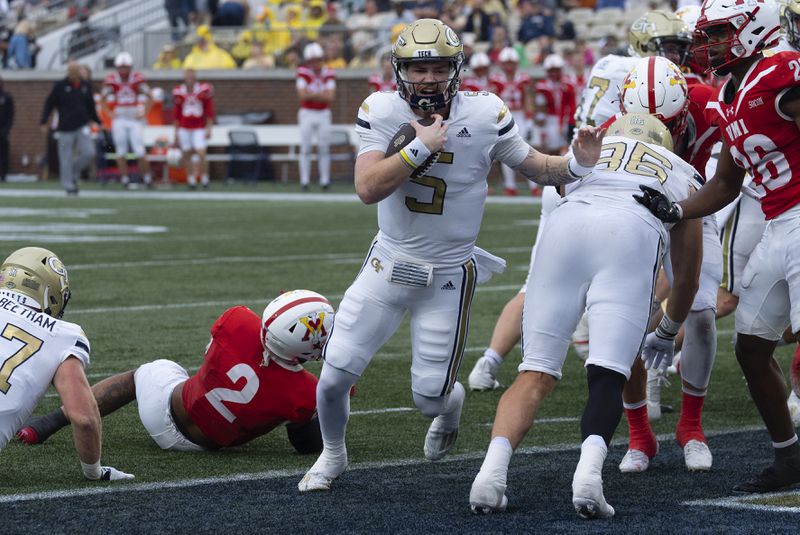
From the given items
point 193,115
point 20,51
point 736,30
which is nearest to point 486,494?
point 736,30

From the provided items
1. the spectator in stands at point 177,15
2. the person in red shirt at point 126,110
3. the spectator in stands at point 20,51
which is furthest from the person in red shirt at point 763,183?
the spectator in stands at point 20,51

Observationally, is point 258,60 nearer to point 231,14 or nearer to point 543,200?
point 231,14

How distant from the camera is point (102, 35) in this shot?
1089 inches

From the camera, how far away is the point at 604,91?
695cm

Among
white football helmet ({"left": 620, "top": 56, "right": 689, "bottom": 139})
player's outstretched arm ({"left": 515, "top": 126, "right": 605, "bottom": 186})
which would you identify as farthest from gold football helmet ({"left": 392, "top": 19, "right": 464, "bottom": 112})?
white football helmet ({"left": 620, "top": 56, "right": 689, "bottom": 139})

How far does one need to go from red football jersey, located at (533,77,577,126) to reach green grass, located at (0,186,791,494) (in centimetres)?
379

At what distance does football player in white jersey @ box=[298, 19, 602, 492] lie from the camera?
4.70 m

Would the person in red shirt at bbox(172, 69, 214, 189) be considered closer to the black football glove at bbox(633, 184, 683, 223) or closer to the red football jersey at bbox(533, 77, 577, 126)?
the red football jersey at bbox(533, 77, 577, 126)

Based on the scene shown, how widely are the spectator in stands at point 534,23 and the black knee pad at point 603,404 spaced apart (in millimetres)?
20255

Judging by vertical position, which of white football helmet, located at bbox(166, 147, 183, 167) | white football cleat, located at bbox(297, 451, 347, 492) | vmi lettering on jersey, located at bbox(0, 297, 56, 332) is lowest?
white football helmet, located at bbox(166, 147, 183, 167)

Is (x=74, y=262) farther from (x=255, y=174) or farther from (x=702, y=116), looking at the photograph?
(x=255, y=174)

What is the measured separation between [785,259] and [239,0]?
76.1ft

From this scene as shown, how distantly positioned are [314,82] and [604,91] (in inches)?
593

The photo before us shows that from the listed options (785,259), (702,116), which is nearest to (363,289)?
(785,259)
